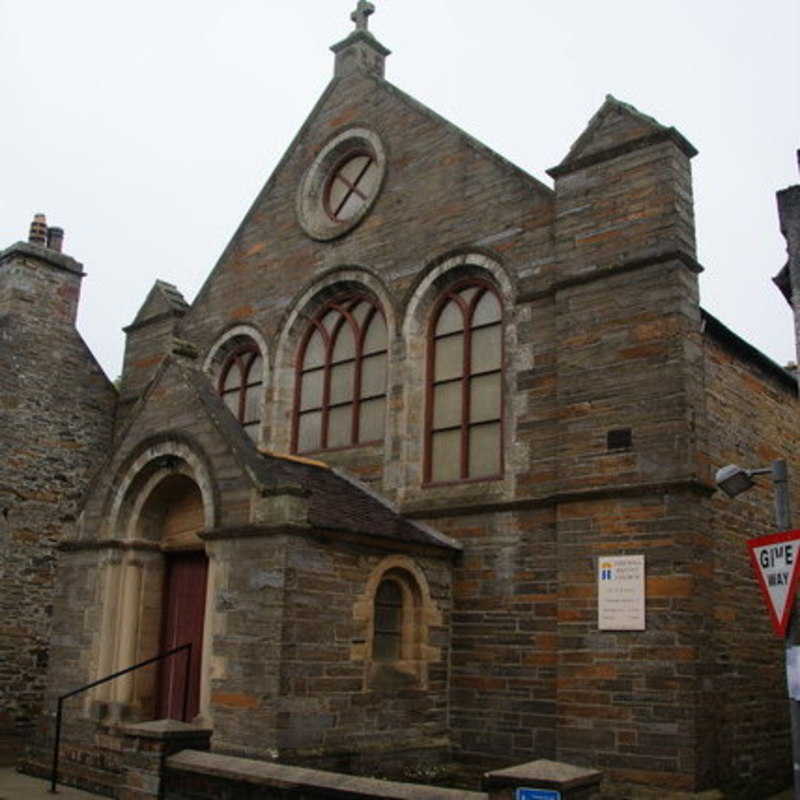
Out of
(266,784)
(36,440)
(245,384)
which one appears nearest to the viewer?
(266,784)

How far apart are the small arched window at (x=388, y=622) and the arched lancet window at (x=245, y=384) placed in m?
5.19

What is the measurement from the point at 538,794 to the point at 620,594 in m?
3.79

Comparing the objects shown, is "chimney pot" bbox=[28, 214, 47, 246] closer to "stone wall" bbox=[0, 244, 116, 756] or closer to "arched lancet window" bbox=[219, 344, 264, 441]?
"stone wall" bbox=[0, 244, 116, 756]

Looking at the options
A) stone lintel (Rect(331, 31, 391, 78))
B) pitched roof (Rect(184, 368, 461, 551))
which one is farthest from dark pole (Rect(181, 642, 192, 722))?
stone lintel (Rect(331, 31, 391, 78))

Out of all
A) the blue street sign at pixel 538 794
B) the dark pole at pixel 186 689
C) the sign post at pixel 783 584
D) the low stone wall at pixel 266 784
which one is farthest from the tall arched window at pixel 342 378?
the sign post at pixel 783 584

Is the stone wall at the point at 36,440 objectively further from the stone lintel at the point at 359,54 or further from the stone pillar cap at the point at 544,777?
the stone pillar cap at the point at 544,777

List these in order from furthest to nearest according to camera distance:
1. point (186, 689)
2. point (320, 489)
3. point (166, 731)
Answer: point (186, 689) < point (320, 489) < point (166, 731)

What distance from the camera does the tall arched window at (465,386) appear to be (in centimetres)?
1411

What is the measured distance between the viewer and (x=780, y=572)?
286 inches

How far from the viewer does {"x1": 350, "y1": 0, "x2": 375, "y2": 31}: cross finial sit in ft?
60.7

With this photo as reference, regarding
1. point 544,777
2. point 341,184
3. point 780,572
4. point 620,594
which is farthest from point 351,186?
point 780,572

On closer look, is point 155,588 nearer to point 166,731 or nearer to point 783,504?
point 166,731

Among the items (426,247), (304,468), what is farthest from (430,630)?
(426,247)

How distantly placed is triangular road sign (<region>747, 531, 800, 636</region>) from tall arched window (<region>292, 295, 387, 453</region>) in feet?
27.3
